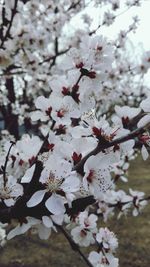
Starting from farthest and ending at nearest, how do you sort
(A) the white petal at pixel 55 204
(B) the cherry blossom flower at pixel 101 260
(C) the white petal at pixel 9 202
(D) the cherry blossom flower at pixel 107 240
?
(D) the cherry blossom flower at pixel 107 240 < (B) the cherry blossom flower at pixel 101 260 < (C) the white petal at pixel 9 202 < (A) the white petal at pixel 55 204

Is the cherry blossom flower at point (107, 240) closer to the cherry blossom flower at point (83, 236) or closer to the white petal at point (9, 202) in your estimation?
the cherry blossom flower at point (83, 236)

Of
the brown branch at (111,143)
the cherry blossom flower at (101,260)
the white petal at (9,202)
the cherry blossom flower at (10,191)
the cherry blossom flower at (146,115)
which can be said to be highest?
the cherry blossom flower at (146,115)

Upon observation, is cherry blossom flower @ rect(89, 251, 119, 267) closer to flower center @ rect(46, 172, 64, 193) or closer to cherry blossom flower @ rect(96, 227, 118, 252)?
cherry blossom flower @ rect(96, 227, 118, 252)

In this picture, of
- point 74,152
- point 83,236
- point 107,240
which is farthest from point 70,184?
point 83,236

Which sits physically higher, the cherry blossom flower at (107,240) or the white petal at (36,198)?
the white petal at (36,198)

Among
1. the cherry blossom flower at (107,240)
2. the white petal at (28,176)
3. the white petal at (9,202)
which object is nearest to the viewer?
the white petal at (28,176)

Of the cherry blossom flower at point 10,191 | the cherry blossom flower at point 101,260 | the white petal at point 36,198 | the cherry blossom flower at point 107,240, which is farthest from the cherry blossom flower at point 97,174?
the cherry blossom flower at point 107,240

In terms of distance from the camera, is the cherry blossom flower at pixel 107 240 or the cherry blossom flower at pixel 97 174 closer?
the cherry blossom flower at pixel 97 174

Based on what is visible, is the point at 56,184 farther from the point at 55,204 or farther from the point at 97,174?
the point at 97,174
